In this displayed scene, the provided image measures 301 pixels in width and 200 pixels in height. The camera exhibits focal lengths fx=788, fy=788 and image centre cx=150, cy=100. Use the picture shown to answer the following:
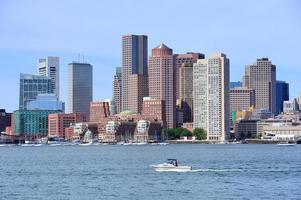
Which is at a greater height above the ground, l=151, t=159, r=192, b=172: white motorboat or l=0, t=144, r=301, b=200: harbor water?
l=151, t=159, r=192, b=172: white motorboat

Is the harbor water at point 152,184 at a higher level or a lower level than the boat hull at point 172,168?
lower

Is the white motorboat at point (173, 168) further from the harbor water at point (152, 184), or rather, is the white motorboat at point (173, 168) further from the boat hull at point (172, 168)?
the harbor water at point (152, 184)

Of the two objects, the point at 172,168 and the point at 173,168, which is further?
the point at 172,168

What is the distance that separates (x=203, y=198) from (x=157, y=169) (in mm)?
33261

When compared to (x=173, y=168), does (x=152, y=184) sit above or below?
below

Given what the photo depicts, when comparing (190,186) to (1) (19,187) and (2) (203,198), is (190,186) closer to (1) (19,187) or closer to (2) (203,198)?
(2) (203,198)

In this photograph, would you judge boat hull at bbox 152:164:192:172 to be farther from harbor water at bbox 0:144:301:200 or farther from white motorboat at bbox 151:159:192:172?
harbor water at bbox 0:144:301:200

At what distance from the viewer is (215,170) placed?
10081cm

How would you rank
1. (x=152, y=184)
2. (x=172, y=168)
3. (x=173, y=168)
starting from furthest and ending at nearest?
(x=172, y=168) → (x=173, y=168) → (x=152, y=184)

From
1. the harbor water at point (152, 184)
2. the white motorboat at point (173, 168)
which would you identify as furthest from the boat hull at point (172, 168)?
the harbor water at point (152, 184)

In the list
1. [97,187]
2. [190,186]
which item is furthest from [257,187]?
[97,187]

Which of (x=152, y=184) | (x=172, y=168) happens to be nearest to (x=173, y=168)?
(x=172, y=168)

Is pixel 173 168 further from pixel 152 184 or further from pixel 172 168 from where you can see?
pixel 152 184

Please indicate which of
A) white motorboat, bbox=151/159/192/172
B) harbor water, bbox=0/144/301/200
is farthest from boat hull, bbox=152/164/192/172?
harbor water, bbox=0/144/301/200
